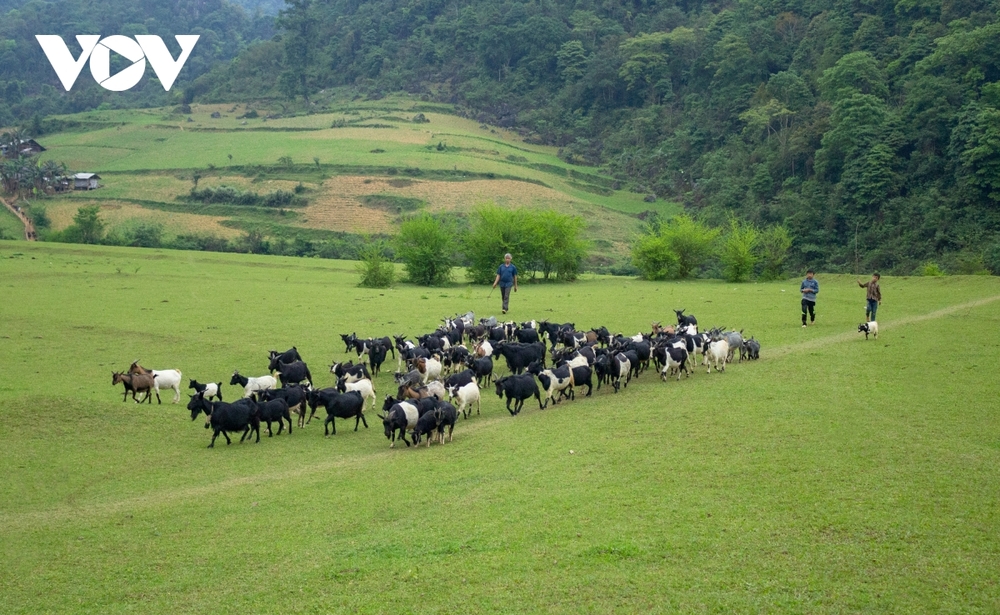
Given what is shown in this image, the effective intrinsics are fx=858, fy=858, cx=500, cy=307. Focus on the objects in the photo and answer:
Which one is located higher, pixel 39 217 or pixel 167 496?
pixel 39 217

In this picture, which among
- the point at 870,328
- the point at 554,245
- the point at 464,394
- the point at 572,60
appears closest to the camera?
the point at 464,394

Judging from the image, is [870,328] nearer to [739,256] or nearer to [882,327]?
[882,327]

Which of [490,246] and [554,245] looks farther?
[554,245]

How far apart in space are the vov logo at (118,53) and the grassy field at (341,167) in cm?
3886

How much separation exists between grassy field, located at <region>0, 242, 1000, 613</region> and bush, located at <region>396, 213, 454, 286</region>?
20809 millimetres

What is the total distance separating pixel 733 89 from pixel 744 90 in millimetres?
1646

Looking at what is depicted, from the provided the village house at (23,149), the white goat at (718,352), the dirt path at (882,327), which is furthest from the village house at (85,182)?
the white goat at (718,352)

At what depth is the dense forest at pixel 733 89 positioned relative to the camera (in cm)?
5416

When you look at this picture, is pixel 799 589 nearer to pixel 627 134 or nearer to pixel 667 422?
pixel 667 422

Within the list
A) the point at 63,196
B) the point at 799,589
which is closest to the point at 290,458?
the point at 799,589

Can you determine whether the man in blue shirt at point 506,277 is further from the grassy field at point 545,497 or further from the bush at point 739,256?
the bush at point 739,256

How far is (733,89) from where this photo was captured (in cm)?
8312

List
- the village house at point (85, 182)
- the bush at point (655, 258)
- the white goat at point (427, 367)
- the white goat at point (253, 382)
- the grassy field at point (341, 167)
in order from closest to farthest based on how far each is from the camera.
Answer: the white goat at point (253, 382) → the white goat at point (427, 367) → the bush at point (655, 258) → the grassy field at point (341, 167) → the village house at point (85, 182)

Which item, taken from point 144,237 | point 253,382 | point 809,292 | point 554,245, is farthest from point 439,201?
point 253,382
